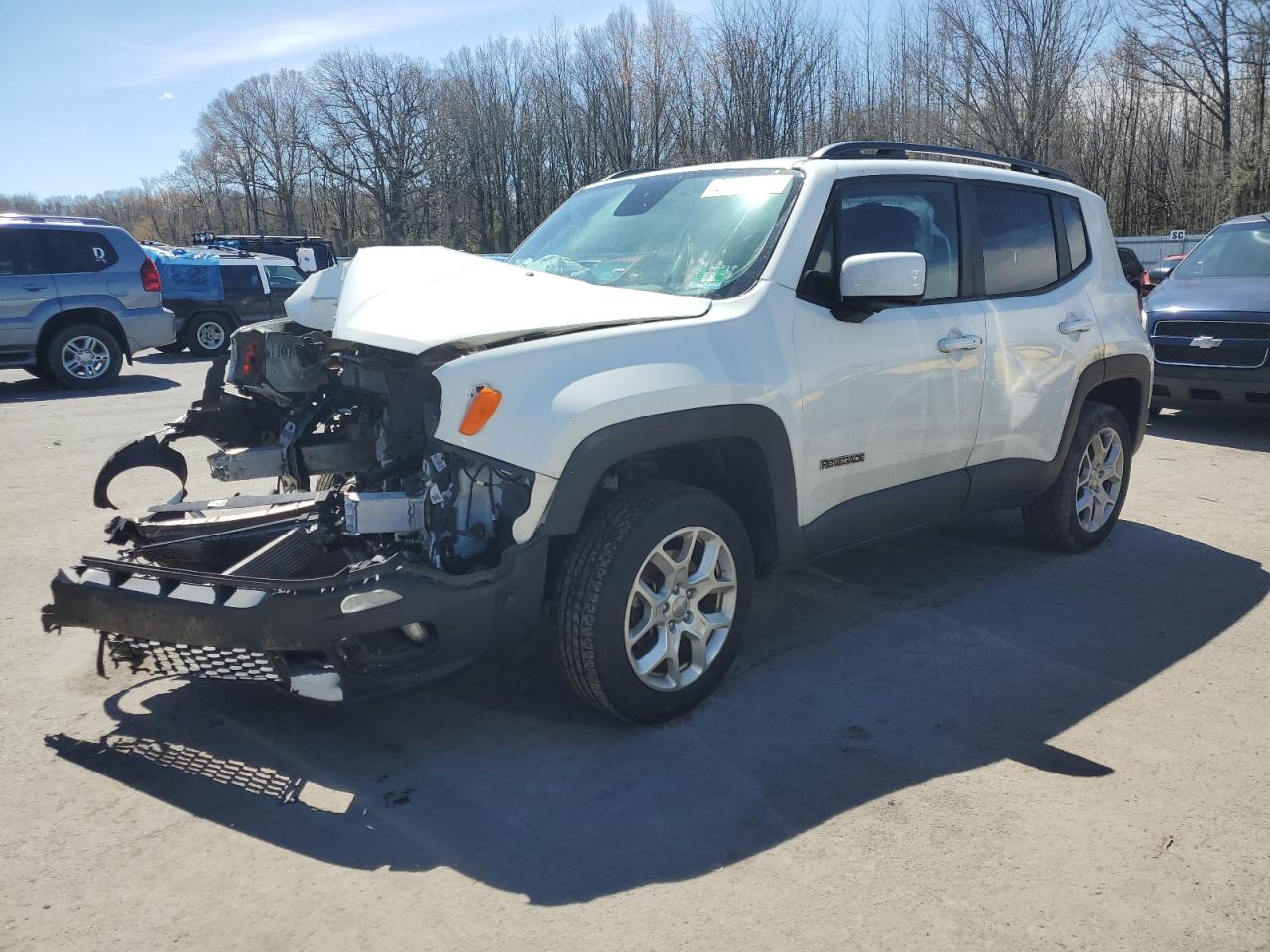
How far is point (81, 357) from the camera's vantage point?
12.7m

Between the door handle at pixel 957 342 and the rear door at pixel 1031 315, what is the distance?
129 mm

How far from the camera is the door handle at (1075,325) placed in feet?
16.1

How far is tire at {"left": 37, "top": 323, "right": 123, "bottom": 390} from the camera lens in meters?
12.4

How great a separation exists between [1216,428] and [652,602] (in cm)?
802

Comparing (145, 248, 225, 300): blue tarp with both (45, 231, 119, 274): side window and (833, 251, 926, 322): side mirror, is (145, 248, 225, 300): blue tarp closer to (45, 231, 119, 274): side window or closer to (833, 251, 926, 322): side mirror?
(45, 231, 119, 274): side window

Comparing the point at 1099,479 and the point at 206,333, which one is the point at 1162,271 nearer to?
the point at 1099,479

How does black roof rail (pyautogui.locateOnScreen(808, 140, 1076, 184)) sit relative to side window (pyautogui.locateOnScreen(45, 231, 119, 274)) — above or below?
below

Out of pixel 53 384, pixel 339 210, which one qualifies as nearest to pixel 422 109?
pixel 339 210

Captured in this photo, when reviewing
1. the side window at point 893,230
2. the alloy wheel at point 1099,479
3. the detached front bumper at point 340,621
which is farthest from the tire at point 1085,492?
the detached front bumper at point 340,621

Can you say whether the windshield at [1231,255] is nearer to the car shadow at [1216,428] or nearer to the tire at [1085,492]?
the car shadow at [1216,428]

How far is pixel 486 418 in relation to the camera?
2984 millimetres

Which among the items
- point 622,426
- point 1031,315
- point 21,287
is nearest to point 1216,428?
point 1031,315

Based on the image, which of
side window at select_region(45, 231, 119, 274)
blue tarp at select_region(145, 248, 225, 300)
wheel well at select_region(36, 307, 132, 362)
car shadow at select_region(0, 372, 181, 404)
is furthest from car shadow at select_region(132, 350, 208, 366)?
side window at select_region(45, 231, 119, 274)

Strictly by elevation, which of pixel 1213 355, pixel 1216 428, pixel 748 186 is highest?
pixel 748 186
